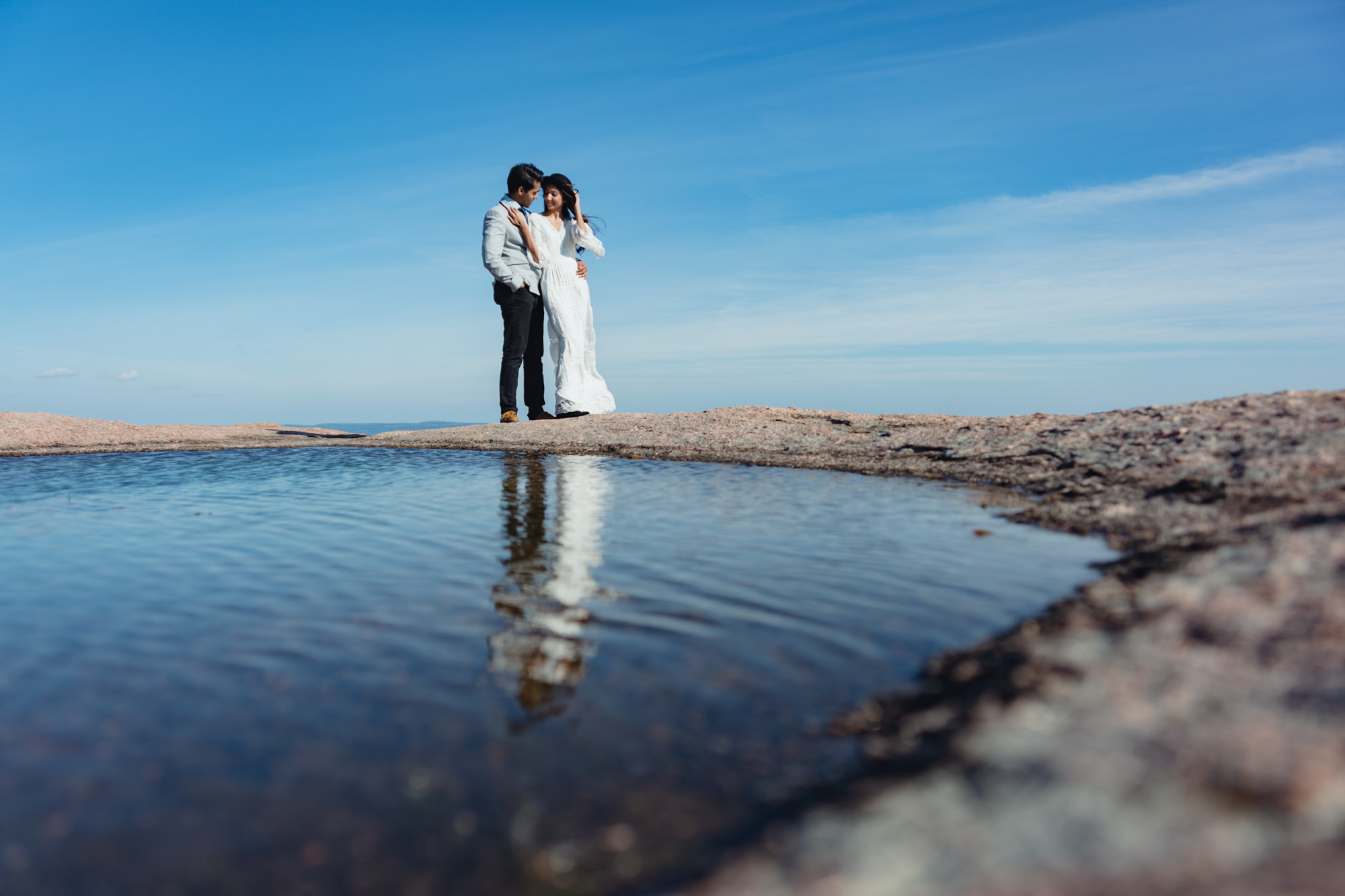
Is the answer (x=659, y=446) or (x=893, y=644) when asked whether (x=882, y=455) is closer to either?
(x=659, y=446)

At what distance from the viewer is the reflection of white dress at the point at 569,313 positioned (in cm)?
1224

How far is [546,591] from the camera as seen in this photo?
3.43 m

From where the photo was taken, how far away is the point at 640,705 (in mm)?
2232

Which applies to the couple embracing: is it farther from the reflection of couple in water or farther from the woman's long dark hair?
the reflection of couple in water

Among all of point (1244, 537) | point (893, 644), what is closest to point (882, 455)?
point (1244, 537)

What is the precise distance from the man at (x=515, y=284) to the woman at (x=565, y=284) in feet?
0.72

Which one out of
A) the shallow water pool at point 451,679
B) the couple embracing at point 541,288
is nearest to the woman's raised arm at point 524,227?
the couple embracing at point 541,288

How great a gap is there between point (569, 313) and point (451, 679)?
34.2 feet

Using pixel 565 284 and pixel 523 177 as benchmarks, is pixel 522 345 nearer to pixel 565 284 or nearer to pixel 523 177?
pixel 565 284

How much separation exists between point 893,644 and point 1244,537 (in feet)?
6.09

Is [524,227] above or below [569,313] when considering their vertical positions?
above

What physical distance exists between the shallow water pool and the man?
695cm

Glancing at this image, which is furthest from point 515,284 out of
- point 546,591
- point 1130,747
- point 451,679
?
point 1130,747

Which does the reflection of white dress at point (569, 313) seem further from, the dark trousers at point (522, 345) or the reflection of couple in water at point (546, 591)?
the reflection of couple in water at point (546, 591)
